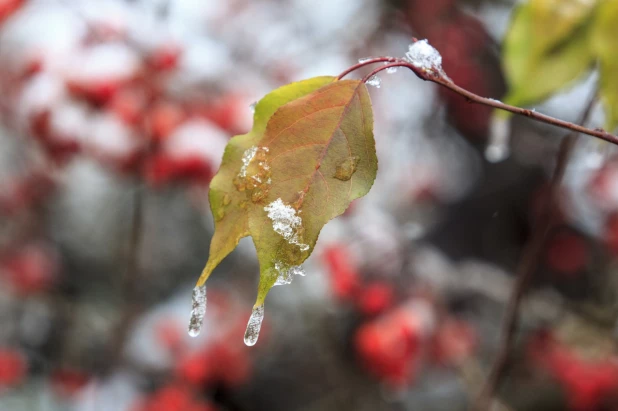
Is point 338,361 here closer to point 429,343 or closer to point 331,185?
point 429,343

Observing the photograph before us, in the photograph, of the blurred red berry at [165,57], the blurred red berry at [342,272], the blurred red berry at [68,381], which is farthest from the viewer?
the blurred red berry at [68,381]

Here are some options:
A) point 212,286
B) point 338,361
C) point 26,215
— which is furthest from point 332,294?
point 26,215

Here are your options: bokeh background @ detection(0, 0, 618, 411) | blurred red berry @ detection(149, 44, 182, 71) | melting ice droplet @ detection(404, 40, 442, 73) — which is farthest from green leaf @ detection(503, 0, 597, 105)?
blurred red berry @ detection(149, 44, 182, 71)

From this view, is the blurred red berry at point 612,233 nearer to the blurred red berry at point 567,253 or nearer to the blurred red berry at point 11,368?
the blurred red berry at point 567,253

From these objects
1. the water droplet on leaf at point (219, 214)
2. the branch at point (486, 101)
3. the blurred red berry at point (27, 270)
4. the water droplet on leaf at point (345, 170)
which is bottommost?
the water droplet on leaf at point (219, 214)

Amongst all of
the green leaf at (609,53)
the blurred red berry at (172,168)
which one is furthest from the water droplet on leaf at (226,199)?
the blurred red berry at (172,168)

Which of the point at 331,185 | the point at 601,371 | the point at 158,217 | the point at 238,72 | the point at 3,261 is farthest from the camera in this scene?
the point at 158,217

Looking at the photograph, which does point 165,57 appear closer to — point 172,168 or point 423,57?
point 172,168
